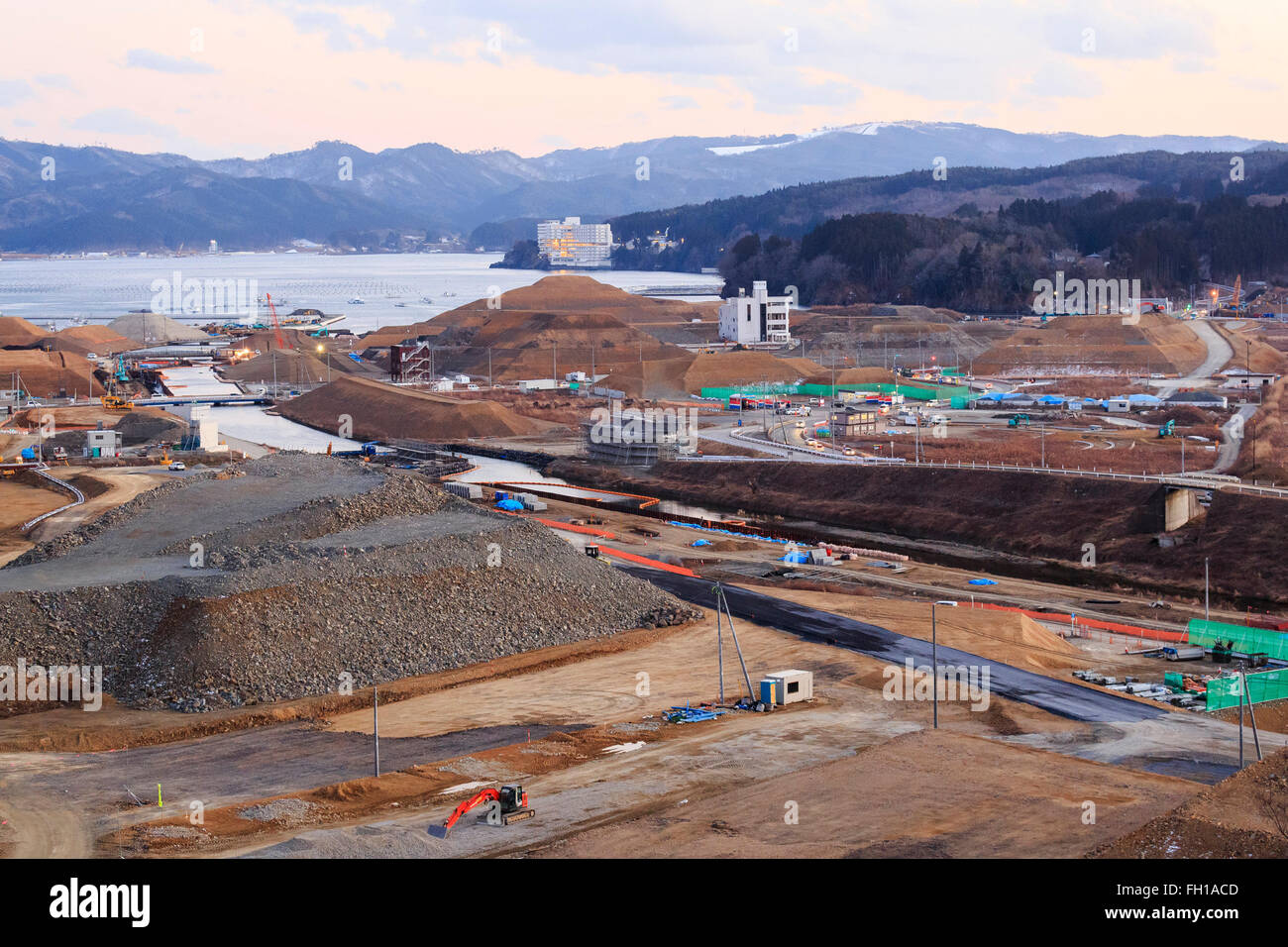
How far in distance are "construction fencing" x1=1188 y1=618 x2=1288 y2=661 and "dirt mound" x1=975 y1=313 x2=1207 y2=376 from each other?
232 ft

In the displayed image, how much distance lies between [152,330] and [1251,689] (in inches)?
5581

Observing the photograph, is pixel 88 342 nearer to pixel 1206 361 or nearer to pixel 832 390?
pixel 832 390

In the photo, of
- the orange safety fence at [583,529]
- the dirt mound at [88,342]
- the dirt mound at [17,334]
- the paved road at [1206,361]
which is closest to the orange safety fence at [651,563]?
the orange safety fence at [583,529]

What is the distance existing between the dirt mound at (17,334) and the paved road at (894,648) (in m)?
94.3

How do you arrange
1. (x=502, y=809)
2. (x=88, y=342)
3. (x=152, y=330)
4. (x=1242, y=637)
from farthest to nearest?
(x=152, y=330)
(x=88, y=342)
(x=1242, y=637)
(x=502, y=809)

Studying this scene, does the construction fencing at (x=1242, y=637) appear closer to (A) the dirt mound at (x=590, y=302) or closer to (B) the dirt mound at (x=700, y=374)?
(B) the dirt mound at (x=700, y=374)

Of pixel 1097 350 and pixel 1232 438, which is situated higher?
pixel 1097 350

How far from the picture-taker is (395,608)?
3412 cm

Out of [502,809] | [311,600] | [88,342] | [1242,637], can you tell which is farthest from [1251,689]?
[88,342]

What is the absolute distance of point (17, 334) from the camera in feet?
406

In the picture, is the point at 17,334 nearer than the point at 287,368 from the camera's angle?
No

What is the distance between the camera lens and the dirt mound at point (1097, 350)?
349 ft

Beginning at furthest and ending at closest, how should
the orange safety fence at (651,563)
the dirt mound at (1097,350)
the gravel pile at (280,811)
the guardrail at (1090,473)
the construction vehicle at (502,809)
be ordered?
the dirt mound at (1097,350), the guardrail at (1090,473), the orange safety fence at (651,563), the gravel pile at (280,811), the construction vehicle at (502,809)

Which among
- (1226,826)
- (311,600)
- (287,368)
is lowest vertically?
(1226,826)
